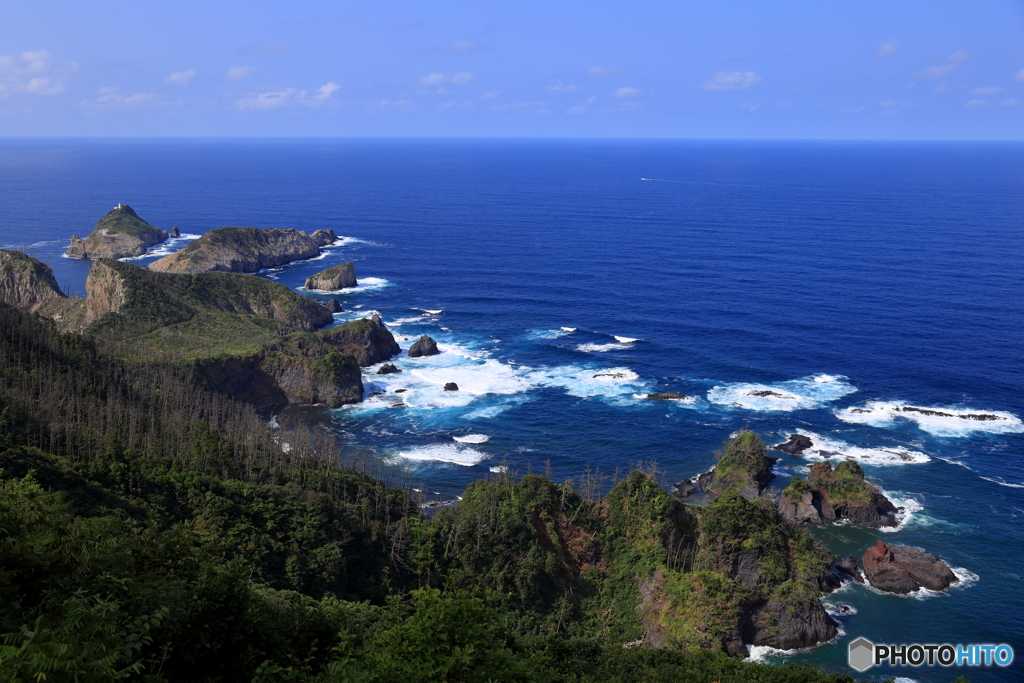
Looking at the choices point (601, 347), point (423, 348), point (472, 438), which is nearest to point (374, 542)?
point (472, 438)

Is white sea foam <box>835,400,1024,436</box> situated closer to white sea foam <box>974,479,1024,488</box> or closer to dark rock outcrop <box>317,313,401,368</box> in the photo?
white sea foam <box>974,479,1024,488</box>

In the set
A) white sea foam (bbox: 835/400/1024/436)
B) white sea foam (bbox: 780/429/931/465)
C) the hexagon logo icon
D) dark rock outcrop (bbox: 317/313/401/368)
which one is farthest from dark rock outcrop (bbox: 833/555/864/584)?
dark rock outcrop (bbox: 317/313/401/368)

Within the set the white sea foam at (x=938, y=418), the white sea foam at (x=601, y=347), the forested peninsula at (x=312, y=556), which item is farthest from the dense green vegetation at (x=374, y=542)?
the white sea foam at (x=601, y=347)

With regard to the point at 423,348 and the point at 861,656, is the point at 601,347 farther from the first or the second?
the point at 861,656

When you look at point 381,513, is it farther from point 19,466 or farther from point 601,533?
point 19,466

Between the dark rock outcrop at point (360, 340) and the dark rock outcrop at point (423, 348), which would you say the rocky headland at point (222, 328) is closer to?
the dark rock outcrop at point (360, 340)

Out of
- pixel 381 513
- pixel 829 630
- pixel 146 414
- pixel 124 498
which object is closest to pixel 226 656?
pixel 124 498
